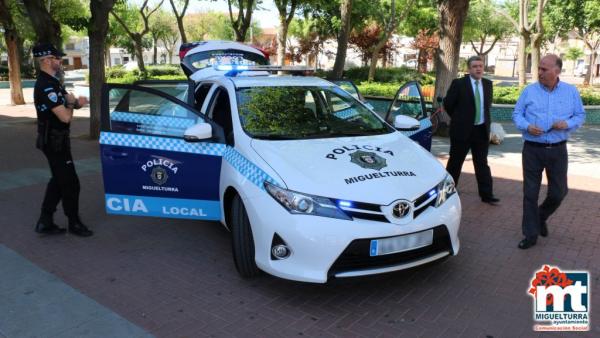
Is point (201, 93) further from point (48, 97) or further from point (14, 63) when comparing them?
point (14, 63)

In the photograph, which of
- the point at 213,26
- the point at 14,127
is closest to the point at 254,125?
the point at 14,127

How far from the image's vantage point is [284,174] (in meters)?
3.56

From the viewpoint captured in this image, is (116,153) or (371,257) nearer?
(371,257)

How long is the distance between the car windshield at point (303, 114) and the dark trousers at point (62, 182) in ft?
6.17

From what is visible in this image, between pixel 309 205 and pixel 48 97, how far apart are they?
283 centimetres

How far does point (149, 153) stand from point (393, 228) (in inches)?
89.7

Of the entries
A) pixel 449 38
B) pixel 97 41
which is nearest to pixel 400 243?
pixel 449 38

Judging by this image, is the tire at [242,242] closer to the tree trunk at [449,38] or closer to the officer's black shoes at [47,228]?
the officer's black shoes at [47,228]

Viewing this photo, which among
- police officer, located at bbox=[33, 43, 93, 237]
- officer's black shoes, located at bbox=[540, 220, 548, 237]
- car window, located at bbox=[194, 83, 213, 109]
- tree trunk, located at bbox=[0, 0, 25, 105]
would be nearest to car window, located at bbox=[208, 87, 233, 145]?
car window, located at bbox=[194, 83, 213, 109]

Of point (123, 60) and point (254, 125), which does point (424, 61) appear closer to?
point (254, 125)

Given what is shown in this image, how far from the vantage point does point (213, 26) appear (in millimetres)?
59719

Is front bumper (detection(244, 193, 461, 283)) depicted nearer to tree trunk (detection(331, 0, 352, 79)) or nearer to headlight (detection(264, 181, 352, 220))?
headlight (detection(264, 181, 352, 220))

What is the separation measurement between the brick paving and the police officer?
38 cm

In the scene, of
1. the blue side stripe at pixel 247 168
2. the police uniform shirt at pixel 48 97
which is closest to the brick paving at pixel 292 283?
the blue side stripe at pixel 247 168
